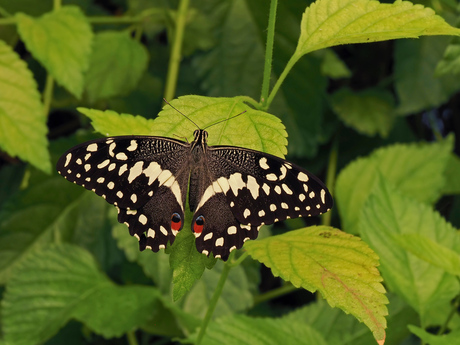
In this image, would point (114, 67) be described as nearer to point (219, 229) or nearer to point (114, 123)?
point (114, 123)

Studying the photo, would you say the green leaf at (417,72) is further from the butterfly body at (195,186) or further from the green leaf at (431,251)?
the butterfly body at (195,186)

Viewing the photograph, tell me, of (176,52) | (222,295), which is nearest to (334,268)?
(222,295)

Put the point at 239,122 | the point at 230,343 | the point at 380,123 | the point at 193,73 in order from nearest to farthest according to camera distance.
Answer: the point at 239,122, the point at 230,343, the point at 380,123, the point at 193,73

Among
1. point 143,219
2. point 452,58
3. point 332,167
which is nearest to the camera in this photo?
point 143,219

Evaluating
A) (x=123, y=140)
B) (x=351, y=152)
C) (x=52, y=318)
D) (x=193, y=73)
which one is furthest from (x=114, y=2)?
(x=123, y=140)

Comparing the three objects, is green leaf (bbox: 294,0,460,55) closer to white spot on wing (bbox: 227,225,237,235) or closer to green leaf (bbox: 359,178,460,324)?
white spot on wing (bbox: 227,225,237,235)

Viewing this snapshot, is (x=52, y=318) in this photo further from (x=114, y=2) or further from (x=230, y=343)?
(x=114, y=2)

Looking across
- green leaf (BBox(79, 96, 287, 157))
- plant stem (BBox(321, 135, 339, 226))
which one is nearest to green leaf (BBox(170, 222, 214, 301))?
green leaf (BBox(79, 96, 287, 157))
